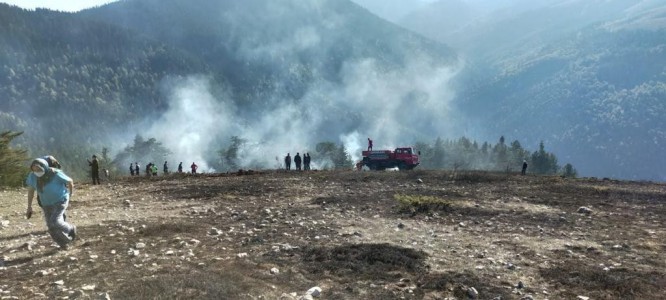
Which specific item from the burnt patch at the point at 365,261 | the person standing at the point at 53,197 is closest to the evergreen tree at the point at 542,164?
the burnt patch at the point at 365,261

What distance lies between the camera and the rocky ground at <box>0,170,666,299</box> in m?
7.91

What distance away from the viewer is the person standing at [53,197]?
389 inches

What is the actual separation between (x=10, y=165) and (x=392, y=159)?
32506 mm

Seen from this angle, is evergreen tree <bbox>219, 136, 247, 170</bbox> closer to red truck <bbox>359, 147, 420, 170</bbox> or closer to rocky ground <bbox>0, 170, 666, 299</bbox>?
red truck <bbox>359, 147, 420, 170</bbox>

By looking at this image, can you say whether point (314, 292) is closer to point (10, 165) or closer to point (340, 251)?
point (340, 251)

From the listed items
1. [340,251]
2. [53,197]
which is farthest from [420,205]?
[53,197]

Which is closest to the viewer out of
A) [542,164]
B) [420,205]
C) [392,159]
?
[420,205]

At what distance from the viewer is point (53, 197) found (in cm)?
999

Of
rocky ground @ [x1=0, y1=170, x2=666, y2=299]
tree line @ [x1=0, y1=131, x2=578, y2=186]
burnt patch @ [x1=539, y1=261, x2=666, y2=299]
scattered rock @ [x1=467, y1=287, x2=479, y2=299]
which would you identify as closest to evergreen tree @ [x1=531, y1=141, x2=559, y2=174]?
tree line @ [x1=0, y1=131, x2=578, y2=186]

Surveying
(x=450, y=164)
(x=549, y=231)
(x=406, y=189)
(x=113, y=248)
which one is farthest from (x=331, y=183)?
(x=450, y=164)

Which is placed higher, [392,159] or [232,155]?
[232,155]

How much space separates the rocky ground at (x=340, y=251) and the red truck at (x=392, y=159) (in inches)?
1192

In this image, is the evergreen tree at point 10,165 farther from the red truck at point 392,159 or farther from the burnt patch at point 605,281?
the red truck at point 392,159

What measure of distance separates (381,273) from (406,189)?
1406 centimetres
